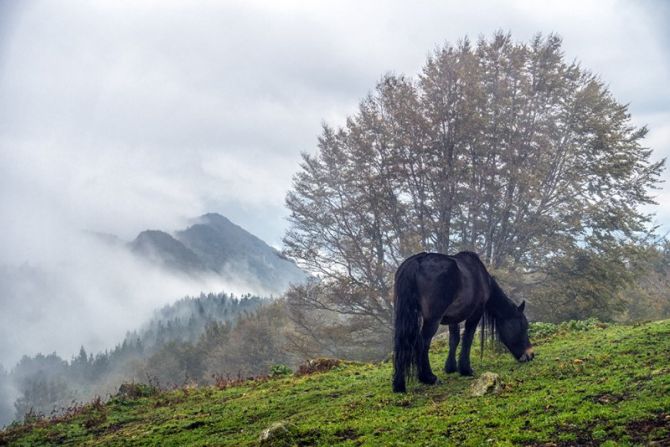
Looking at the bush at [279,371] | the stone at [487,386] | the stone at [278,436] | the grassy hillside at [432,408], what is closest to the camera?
the grassy hillside at [432,408]

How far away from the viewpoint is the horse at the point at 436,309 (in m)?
9.98

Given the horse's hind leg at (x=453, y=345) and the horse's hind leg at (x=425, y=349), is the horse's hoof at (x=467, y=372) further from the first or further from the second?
the horse's hind leg at (x=425, y=349)

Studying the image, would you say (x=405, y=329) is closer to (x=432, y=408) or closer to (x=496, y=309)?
(x=432, y=408)

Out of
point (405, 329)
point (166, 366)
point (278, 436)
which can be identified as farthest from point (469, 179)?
point (166, 366)

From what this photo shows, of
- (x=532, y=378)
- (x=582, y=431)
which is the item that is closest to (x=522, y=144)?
(x=532, y=378)

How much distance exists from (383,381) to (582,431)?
6832mm

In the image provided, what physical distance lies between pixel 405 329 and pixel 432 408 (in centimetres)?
205

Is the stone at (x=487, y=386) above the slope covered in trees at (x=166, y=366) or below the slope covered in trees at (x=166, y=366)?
above

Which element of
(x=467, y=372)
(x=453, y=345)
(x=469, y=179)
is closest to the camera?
(x=467, y=372)

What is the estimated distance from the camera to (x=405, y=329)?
32.6 ft

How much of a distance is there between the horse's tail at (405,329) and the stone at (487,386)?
1468 mm

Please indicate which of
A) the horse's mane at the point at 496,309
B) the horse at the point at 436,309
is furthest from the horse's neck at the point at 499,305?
the horse at the point at 436,309

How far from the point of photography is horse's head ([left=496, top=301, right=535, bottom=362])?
477 inches

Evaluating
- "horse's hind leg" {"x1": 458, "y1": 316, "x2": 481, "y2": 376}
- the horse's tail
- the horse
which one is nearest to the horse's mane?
the horse
